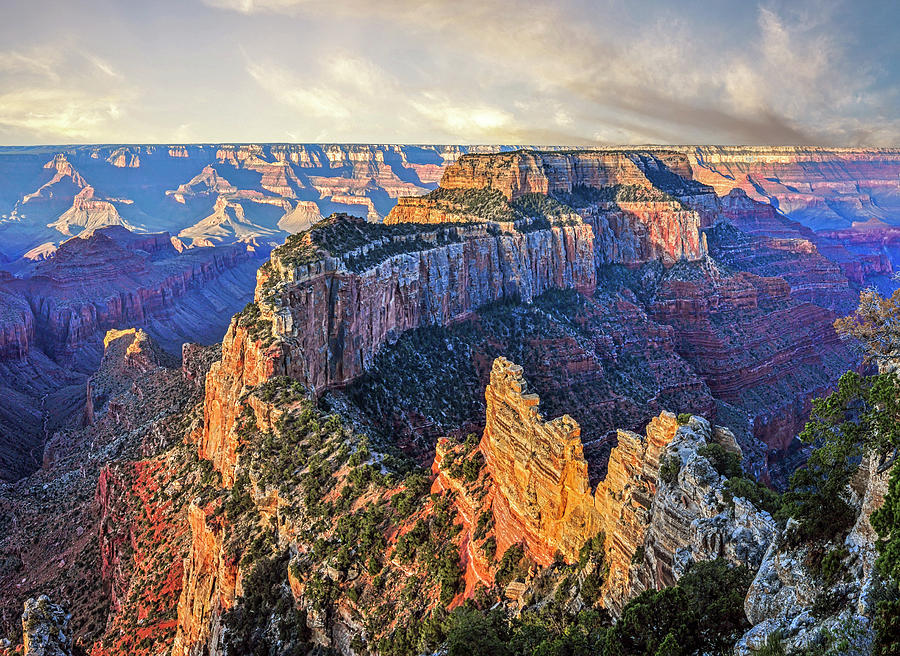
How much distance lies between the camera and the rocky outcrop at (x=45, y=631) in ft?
104

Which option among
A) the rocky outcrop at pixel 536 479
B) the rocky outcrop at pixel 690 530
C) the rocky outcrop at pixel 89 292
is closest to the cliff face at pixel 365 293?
the rocky outcrop at pixel 536 479

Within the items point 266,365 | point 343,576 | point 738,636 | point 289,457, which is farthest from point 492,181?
point 738,636

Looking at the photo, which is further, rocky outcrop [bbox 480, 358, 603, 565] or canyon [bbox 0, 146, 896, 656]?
rocky outcrop [bbox 480, 358, 603, 565]

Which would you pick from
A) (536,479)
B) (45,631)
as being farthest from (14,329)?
(536,479)

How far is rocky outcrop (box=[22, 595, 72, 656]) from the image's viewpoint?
104ft

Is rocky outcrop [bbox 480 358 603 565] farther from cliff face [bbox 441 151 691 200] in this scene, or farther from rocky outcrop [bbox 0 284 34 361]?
rocky outcrop [bbox 0 284 34 361]

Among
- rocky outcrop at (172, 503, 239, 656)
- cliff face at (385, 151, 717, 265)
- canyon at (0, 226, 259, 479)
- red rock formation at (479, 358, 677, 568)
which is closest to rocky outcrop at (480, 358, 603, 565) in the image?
red rock formation at (479, 358, 677, 568)

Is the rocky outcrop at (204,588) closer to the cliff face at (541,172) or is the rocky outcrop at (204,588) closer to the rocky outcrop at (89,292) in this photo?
the cliff face at (541,172)

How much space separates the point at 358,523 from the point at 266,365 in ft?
63.3

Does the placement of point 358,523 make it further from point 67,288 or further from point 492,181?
point 67,288

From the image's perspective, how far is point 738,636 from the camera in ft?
47.0

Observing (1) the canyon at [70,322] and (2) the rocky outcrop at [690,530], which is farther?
(1) the canyon at [70,322]

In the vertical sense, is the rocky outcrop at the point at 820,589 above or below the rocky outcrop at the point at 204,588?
above

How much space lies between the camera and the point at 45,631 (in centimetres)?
3262
